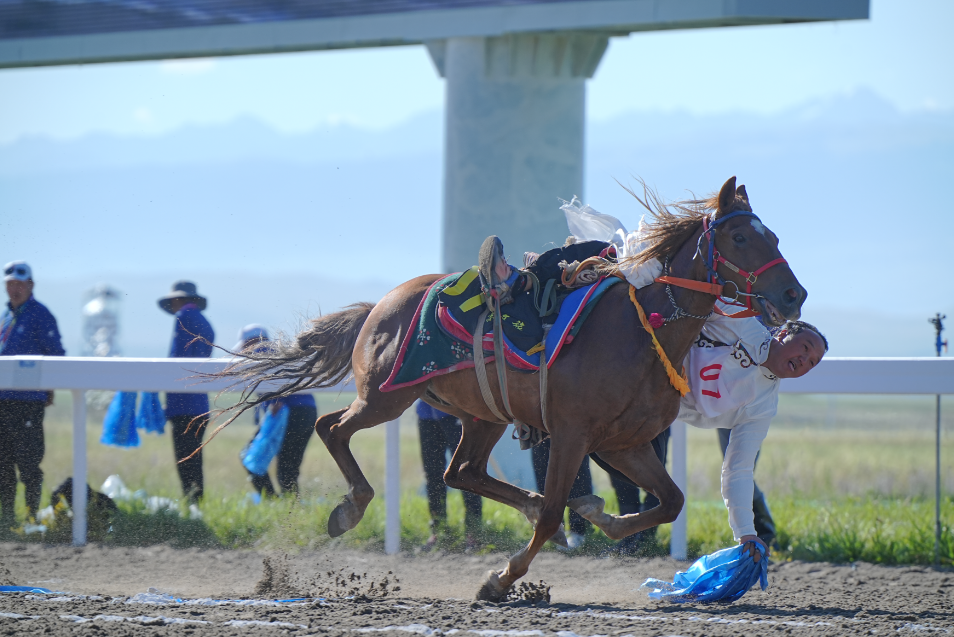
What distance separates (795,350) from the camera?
487 centimetres

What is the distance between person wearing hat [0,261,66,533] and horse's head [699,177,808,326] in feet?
15.5

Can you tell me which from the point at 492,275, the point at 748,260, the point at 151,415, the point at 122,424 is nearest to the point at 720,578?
the point at 748,260

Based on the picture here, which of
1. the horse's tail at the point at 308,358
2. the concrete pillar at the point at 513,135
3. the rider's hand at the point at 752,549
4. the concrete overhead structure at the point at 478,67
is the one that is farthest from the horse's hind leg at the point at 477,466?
the concrete pillar at the point at 513,135

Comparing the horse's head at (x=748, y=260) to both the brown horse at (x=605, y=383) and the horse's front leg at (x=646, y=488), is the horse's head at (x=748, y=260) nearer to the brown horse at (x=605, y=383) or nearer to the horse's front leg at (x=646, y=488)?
the brown horse at (x=605, y=383)

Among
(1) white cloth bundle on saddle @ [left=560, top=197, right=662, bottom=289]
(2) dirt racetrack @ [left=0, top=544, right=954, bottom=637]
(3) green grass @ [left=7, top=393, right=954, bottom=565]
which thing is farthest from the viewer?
(3) green grass @ [left=7, top=393, right=954, bottom=565]

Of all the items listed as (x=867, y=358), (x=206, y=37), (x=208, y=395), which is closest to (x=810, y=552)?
(x=867, y=358)

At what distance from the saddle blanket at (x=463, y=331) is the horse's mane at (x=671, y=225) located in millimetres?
239

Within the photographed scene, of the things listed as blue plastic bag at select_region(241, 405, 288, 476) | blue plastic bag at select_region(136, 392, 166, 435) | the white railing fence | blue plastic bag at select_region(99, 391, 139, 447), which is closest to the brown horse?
the white railing fence

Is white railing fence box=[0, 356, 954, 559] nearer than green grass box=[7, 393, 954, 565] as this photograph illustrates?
Yes

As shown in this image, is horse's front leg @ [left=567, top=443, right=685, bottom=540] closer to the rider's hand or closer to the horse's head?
the rider's hand

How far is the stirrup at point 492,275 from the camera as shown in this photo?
16.1 ft

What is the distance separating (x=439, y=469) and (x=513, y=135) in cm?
431

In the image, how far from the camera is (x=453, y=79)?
10008 millimetres

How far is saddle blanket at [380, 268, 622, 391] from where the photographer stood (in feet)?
15.6
